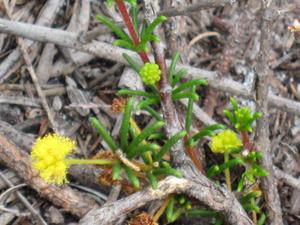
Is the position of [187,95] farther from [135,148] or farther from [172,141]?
[135,148]

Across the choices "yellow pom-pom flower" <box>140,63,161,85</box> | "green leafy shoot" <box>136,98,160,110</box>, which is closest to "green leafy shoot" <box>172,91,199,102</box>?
"green leafy shoot" <box>136,98,160,110</box>

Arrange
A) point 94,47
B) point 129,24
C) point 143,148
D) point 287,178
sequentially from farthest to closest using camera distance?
point 94,47
point 287,178
point 129,24
point 143,148

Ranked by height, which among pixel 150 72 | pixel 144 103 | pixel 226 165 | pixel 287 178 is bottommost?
pixel 287 178

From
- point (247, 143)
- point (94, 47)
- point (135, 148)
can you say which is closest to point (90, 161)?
point (135, 148)

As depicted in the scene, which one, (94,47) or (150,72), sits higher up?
(150,72)

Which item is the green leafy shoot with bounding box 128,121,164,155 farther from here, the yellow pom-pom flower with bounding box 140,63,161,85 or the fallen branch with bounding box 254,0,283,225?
the fallen branch with bounding box 254,0,283,225

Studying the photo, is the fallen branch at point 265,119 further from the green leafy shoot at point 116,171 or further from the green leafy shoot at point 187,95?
the green leafy shoot at point 116,171

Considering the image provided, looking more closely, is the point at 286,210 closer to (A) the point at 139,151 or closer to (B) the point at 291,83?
(B) the point at 291,83

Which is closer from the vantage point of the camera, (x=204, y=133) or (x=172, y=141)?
(x=172, y=141)
